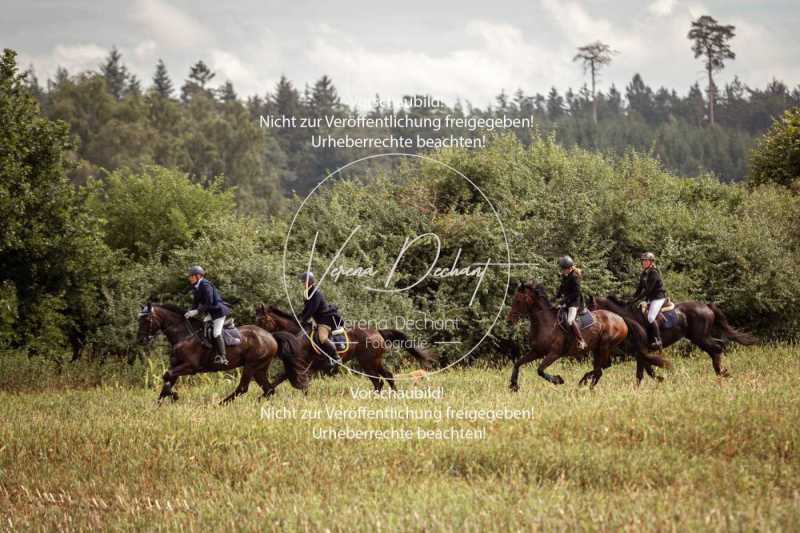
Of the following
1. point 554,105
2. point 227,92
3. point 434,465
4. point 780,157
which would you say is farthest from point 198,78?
point 434,465

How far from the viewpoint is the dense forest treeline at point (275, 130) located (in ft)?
202

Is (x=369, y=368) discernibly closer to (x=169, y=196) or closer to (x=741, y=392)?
(x=741, y=392)

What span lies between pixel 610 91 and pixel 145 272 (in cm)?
10158

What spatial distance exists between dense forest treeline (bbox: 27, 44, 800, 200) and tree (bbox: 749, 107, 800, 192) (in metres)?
6.84

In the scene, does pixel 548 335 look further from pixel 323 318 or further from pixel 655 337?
pixel 323 318

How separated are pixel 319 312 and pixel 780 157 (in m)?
27.1

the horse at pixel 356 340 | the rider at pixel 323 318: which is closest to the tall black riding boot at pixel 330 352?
the rider at pixel 323 318

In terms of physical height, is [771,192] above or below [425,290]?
above

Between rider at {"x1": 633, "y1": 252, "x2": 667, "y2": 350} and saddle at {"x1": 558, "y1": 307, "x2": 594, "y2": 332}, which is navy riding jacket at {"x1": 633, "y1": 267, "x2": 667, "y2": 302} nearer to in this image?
rider at {"x1": 633, "y1": 252, "x2": 667, "y2": 350}

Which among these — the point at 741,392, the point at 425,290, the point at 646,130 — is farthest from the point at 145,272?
the point at 646,130

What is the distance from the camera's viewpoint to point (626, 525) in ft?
23.8

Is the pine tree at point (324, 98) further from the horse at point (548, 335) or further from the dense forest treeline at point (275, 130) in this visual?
the horse at point (548, 335)

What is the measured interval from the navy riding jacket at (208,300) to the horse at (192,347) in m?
0.65

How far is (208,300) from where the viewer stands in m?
15.3
